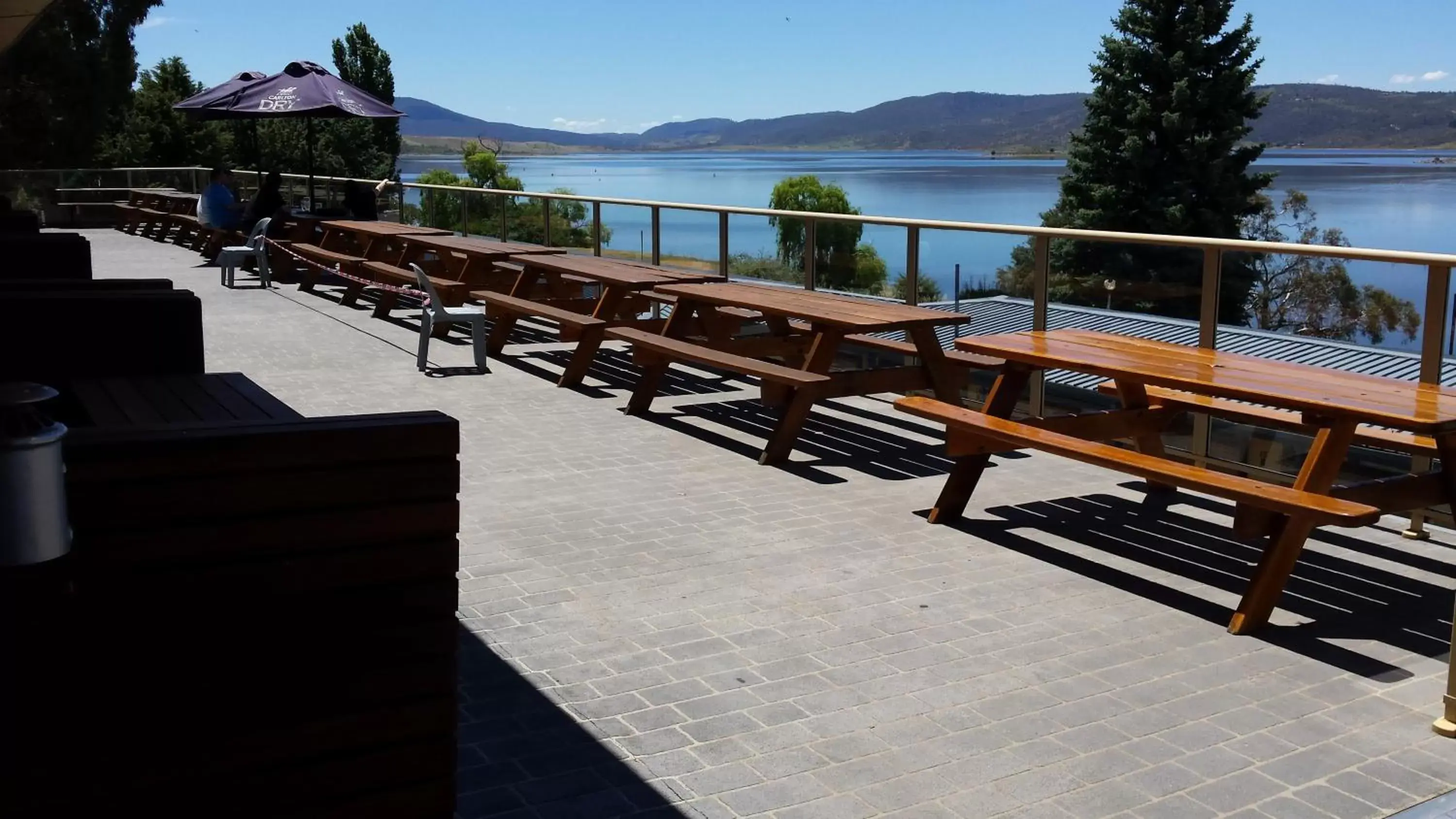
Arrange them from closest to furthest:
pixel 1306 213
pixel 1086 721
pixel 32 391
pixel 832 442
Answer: pixel 32 391, pixel 1086 721, pixel 832 442, pixel 1306 213

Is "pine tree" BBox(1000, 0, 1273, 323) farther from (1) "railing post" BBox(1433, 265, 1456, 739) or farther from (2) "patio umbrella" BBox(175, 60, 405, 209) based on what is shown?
(1) "railing post" BBox(1433, 265, 1456, 739)

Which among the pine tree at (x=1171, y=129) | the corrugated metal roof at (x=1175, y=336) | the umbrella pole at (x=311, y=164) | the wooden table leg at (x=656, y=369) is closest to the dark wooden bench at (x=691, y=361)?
the wooden table leg at (x=656, y=369)

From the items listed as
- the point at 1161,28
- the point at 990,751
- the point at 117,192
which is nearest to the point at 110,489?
the point at 990,751

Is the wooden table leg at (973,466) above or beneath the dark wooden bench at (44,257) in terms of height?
beneath

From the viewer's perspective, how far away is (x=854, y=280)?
31.9 ft

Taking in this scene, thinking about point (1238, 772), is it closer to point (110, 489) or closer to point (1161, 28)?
point (110, 489)

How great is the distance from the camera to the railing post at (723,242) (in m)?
11.1

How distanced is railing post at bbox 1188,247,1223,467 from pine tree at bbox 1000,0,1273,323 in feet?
144

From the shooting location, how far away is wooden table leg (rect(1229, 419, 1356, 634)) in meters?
4.83

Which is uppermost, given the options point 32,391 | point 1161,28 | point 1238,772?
point 1161,28

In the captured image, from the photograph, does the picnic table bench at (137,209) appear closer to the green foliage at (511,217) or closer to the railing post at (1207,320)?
the green foliage at (511,217)

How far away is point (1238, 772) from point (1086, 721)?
18.4 inches

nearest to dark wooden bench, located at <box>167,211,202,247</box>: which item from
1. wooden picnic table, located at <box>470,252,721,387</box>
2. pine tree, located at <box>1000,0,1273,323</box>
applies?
wooden picnic table, located at <box>470,252,721,387</box>

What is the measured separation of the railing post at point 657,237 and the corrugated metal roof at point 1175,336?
369 cm
